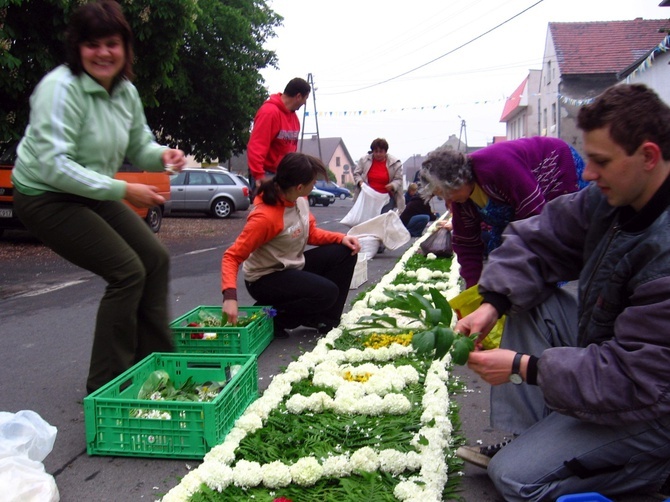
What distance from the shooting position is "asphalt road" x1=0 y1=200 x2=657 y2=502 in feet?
8.82

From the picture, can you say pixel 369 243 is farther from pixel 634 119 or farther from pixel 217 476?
pixel 634 119

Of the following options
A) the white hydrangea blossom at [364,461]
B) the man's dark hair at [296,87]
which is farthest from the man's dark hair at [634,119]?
the man's dark hair at [296,87]

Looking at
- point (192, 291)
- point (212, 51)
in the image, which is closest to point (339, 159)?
point (212, 51)

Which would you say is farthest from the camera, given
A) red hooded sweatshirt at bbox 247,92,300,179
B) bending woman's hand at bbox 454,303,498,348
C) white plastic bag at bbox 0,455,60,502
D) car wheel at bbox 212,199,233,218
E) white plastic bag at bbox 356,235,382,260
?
car wheel at bbox 212,199,233,218

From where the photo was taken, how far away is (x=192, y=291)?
735cm

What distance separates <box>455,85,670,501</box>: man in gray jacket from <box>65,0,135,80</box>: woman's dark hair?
2.11m

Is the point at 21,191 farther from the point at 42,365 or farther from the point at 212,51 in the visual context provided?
the point at 212,51

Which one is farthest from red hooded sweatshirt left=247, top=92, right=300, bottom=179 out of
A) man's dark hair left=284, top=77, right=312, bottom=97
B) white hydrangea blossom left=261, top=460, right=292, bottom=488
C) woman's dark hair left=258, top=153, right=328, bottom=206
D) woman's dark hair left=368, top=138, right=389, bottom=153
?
white hydrangea blossom left=261, top=460, right=292, bottom=488

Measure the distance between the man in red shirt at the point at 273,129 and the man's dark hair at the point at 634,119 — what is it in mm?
4403

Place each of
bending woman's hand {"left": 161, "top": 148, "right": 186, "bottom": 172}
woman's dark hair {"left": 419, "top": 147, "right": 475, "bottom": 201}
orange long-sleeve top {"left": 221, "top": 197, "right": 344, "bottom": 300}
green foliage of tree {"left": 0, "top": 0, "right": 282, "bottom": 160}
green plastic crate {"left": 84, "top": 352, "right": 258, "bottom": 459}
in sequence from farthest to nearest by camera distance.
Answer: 1. green foliage of tree {"left": 0, "top": 0, "right": 282, "bottom": 160}
2. orange long-sleeve top {"left": 221, "top": 197, "right": 344, "bottom": 300}
3. woman's dark hair {"left": 419, "top": 147, "right": 475, "bottom": 201}
4. bending woman's hand {"left": 161, "top": 148, "right": 186, "bottom": 172}
5. green plastic crate {"left": 84, "top": 352, "right": 258, "bottom": 459}

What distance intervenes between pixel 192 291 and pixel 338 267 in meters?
2.71

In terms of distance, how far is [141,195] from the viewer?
3221 millimetres

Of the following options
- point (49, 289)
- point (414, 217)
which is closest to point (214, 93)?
point (414, 217)

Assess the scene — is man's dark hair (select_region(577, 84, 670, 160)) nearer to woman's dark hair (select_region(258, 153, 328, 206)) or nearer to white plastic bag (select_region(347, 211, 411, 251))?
woman's dark hair (select_region(258, 153, 328, 206))
